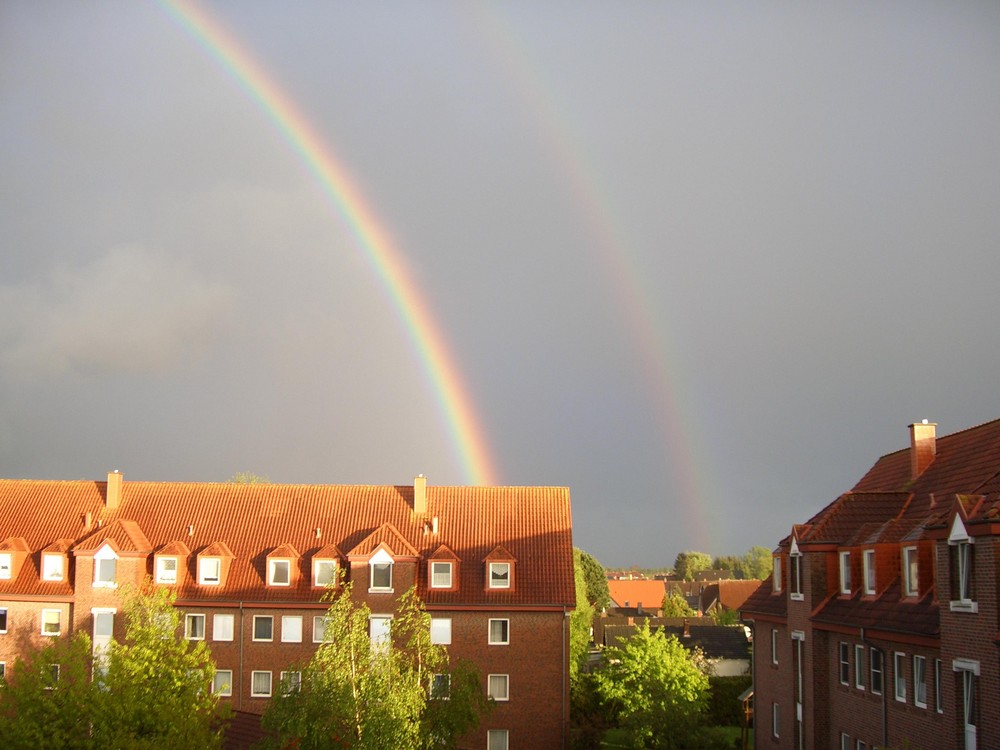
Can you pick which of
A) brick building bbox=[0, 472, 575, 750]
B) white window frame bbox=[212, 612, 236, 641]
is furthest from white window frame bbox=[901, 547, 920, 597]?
white window frame bbox=[212, 612, 236, 641]

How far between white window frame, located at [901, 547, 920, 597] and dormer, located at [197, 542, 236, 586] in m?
33.6

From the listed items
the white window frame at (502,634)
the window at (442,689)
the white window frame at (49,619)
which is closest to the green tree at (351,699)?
the window at (442,689)

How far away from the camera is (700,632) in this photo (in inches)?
3418

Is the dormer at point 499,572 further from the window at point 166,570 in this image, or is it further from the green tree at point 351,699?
the green tree at point 351,699

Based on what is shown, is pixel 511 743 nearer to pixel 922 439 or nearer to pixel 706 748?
pixel 706 748

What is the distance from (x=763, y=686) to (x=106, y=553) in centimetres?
3122

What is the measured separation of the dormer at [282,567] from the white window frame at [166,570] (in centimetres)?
455

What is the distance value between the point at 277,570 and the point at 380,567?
5504 mm

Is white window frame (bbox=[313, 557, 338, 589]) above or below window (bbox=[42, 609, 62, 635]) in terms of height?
above

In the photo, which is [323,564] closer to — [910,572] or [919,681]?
[910,572]

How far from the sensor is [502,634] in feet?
169

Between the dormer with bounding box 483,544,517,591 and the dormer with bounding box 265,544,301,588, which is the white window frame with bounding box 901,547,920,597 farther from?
the dormer with bounding box 265,544,301,588

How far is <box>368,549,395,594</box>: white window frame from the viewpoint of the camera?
51219 millimetres

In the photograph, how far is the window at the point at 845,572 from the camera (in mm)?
36469
